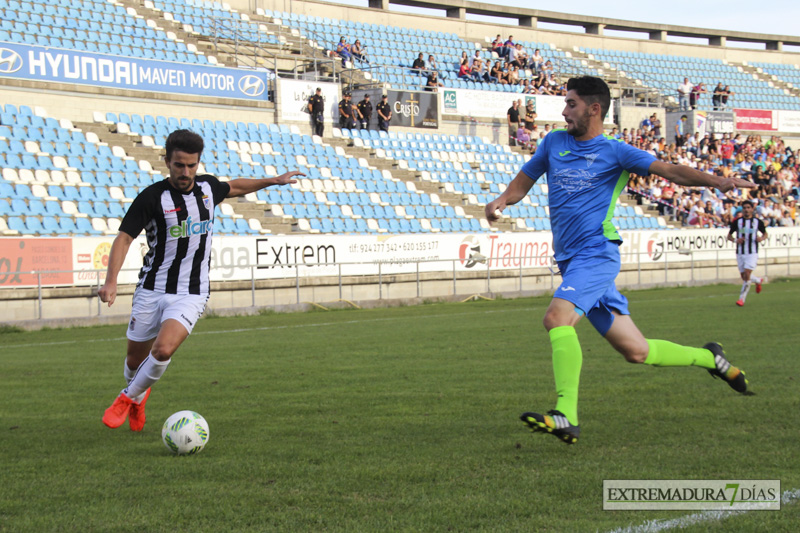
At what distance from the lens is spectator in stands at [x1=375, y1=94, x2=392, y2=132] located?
3133 cm

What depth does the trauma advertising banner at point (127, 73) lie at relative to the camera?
2403 centimetres

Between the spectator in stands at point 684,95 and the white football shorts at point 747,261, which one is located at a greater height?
the spectator in stands at point 684,95

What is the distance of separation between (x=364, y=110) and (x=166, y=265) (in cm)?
2513

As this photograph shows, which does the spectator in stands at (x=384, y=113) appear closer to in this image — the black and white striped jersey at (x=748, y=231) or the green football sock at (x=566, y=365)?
the black and white striped jersey at (x=748, y=231)

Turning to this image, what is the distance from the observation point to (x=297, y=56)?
3053 cm

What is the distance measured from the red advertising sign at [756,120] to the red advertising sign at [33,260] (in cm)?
3713

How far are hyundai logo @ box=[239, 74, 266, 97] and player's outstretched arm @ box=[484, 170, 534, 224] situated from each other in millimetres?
23597

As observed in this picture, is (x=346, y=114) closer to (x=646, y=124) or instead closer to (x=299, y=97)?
(x=299, y=97)

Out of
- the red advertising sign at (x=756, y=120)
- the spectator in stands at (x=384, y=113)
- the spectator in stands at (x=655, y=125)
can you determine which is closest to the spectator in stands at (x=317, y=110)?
the spectator in stands at (x=384, y=113)

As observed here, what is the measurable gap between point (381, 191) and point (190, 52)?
7867mm

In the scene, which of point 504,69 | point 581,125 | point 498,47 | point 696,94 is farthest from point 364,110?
point 581,125

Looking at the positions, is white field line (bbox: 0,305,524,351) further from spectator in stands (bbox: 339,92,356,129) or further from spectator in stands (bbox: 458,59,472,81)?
spectator in stands (bbox: 458,59,472,81)

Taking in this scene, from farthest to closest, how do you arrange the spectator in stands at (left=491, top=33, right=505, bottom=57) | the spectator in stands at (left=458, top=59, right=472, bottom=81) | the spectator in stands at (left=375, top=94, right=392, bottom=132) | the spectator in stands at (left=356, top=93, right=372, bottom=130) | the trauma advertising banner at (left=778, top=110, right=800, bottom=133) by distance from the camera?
1. the trauma advertising banner at (left=778, top=110, right=800, bottom=133)
2. the spectator in stands at (left=491, top=33, right=505, bottom=57)
3. the spectator in stands at (left=458, top=59, right=472, bottom=81)
4. the spectator in stands at (left=375, top=94, right=392, bottom=132)
5. the spectator in stands at (left=356, top=93, right=372, bottom=130)

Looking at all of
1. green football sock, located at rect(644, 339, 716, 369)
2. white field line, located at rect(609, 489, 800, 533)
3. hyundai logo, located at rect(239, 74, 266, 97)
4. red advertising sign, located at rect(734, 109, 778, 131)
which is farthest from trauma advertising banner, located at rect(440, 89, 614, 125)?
white field line, located at rect(609, 489, 800, 533)
